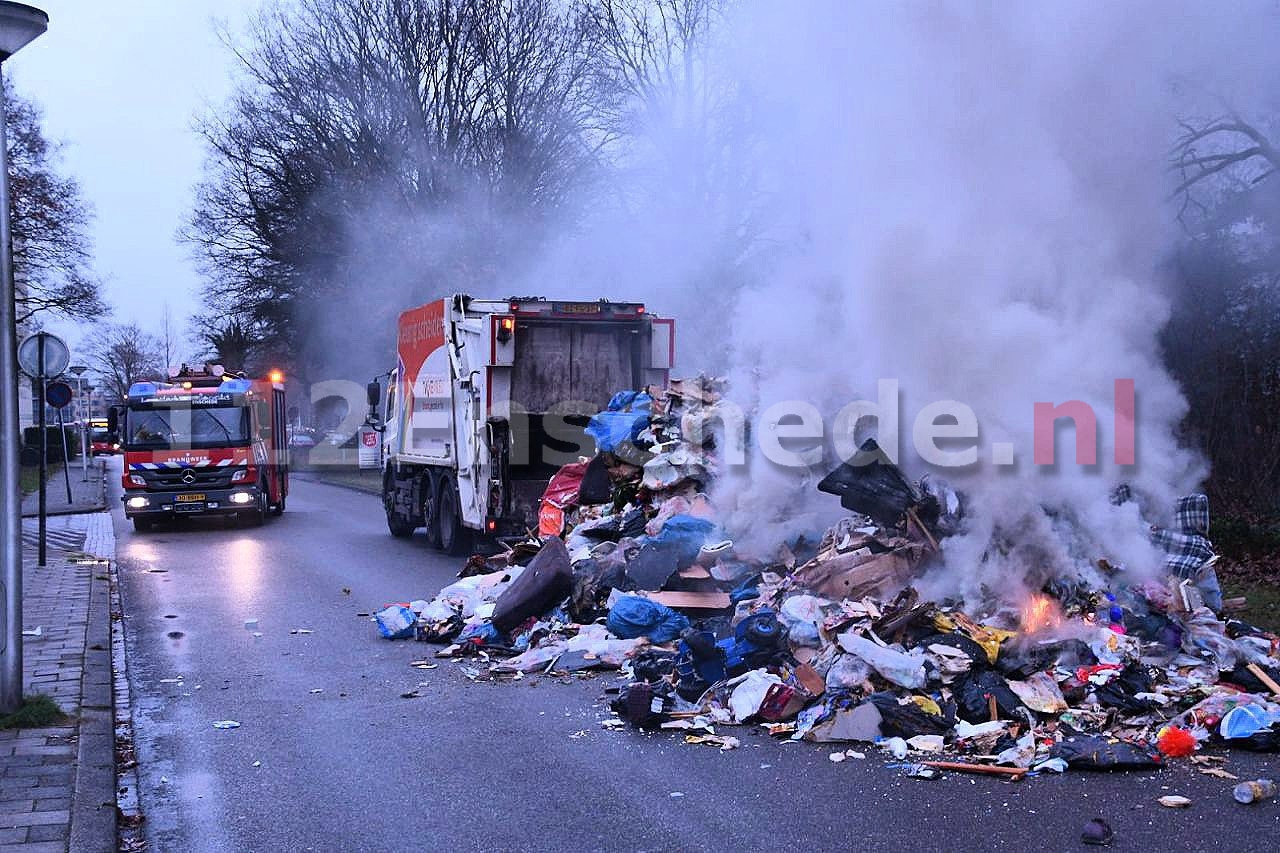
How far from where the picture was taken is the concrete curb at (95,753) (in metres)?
4.62

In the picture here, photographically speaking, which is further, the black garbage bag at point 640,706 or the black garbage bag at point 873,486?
the black garbage bag at point 873,486

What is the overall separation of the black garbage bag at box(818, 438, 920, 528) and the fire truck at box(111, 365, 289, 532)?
501 inches

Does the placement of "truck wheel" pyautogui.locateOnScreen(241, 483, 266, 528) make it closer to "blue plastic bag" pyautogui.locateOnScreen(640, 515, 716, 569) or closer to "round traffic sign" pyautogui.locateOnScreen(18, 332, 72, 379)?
"round traffic sign" pyautogui.locateOnScreen(18, 332, 72, 379)

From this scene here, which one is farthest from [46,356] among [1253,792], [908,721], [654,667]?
[1253,792]

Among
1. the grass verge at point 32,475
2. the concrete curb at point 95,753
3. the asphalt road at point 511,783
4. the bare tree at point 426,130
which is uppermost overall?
the bare tree at point 426,130

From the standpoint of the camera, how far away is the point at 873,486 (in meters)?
7.97

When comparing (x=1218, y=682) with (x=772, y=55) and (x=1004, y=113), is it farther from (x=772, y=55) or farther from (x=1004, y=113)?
(x=772, y=55)

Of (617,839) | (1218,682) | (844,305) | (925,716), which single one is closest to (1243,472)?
(844,305)

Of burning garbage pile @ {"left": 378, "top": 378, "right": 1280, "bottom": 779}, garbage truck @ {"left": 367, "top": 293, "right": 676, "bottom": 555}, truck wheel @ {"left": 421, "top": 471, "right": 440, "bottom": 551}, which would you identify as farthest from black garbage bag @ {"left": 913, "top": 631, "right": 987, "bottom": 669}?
truck wheel @ {"left": 421, "top": 471, "right": 440, "bottom": 551}

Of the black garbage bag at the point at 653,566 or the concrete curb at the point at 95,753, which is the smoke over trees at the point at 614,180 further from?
the concrete curb at the point at 95,753

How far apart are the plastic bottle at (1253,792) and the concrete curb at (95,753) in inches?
172

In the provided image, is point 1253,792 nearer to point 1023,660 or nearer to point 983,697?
point 983,697

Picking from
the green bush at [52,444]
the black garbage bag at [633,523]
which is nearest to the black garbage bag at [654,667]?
the black garbage bag at [633,523]

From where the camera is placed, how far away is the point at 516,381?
12984 millimetres
